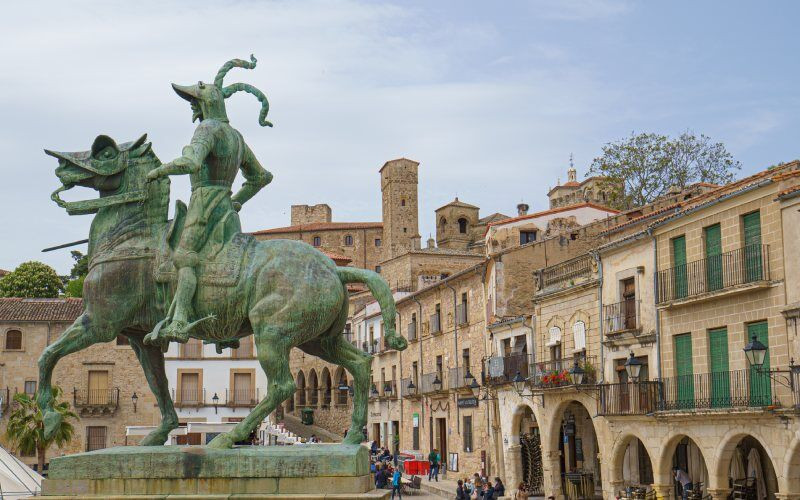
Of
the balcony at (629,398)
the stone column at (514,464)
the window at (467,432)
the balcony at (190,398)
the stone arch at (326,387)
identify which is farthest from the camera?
the stone arch at (326,387)

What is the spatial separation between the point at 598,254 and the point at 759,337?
707 centimetres

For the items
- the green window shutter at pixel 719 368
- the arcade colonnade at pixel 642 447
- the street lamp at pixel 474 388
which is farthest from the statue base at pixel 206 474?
the street lamp at pixel 474 388

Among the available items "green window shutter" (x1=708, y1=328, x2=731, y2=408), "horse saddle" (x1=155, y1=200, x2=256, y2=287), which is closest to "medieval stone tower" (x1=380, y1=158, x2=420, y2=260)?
"green window shutter" (x1=708, y1=328, x2=731, y2=408)

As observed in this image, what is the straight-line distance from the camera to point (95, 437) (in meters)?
51.9

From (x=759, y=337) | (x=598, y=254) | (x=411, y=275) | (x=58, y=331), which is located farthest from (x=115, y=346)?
(x=759, y=337)

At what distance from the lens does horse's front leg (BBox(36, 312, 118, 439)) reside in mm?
7562

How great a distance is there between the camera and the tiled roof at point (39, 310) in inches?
1976

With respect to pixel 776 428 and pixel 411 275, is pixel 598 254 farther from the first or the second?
pixel 411 275

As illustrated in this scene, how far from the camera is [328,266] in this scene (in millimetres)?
Answer: 7762

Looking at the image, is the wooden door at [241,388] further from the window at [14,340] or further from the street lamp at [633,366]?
the street lamp at [633,366]

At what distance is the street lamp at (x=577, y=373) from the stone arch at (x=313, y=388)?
40.5 metres

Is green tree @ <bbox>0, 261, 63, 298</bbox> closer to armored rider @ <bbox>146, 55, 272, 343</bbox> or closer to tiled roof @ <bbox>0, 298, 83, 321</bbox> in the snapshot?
tiled roof @ <bbox>0, 298, 83, 321</bbox>

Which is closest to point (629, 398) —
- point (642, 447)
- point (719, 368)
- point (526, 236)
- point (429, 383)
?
point (719, 368)

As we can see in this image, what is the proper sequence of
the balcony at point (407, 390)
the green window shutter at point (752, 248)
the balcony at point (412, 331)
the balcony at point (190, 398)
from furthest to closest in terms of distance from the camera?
the balcony at point (190, 398) < the balcony at point (412, 331) < the balcony at point (407, 390) < the green window shutter at point (752, 248)
